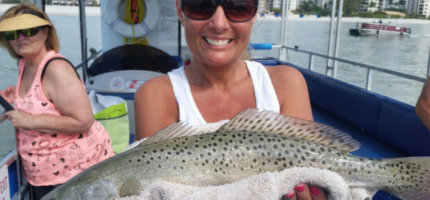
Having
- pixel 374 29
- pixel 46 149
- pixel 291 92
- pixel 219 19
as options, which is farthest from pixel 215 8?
pixel 374 29

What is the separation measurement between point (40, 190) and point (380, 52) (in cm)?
4239

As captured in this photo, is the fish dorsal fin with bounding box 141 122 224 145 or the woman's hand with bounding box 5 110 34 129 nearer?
the fish dorsal fin with bounding box 141 122 224 145

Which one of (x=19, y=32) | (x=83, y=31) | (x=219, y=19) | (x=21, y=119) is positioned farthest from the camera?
(x=83, y=31)

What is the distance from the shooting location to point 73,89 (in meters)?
2.82

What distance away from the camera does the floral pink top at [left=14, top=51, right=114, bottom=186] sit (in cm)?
280

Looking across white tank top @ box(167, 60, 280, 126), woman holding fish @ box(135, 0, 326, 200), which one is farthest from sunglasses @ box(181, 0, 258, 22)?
white tank top @ box(167, 60, 280, 126)

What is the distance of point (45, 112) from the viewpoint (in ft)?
9.20

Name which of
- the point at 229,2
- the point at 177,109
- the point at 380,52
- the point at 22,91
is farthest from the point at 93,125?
the point at 380,52

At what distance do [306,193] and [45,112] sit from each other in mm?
2118

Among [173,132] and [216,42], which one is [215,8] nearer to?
[216,42]

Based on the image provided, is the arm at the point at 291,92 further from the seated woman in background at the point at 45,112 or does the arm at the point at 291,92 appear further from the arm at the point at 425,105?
the seated woman in background at the point at 45,112

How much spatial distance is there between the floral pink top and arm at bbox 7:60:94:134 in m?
0.06

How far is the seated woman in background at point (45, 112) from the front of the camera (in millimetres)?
2775

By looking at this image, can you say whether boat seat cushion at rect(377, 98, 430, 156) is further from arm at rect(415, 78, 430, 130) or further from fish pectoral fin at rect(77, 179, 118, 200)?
fish pectoral fin at rect(77, 179, 118, 200)
